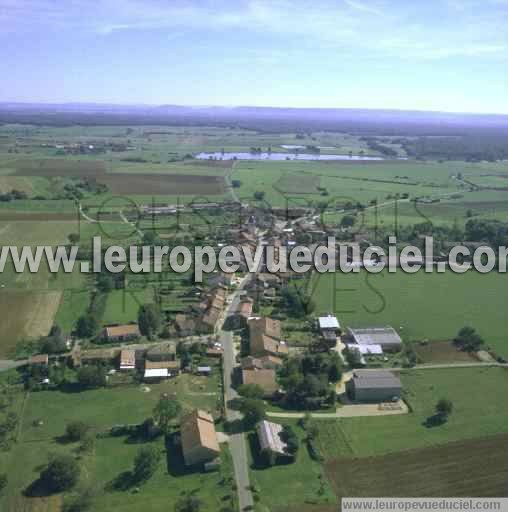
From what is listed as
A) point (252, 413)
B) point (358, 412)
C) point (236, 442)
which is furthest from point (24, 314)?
point (358, 412)

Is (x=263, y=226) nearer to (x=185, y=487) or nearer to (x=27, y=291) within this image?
(x=27, y=291)

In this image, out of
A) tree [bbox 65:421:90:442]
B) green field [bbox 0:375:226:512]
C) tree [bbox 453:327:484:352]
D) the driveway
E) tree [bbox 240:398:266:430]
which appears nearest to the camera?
green field [bbox 0:375:226:512]

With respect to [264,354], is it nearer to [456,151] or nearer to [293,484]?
[293,484]

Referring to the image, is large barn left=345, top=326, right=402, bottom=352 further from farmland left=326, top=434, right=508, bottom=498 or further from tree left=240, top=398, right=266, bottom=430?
tree left=240, top=398, right=266, bottom=430

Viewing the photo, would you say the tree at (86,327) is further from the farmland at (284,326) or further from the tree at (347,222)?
the tree at (347,222)

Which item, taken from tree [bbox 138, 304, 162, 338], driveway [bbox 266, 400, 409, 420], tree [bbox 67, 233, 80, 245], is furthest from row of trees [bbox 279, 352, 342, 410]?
tree [bbox 67, 233, 80, 245]

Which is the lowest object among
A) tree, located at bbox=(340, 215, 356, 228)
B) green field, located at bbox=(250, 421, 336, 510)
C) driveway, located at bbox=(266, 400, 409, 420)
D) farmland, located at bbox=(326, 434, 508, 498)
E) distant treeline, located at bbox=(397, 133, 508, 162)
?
green field, located at bbox=(250, 421, 336, 510)
